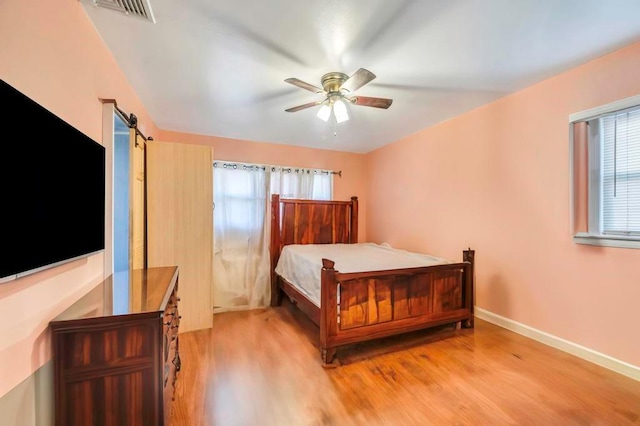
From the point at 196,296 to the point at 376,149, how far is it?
11.7ft

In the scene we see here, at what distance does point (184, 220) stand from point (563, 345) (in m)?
3.75

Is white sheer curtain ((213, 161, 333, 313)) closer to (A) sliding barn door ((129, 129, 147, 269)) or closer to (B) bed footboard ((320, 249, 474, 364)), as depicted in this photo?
(A) sliding barn door ((129, 129, 147, 269))

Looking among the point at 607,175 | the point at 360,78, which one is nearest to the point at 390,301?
the point at 360,78

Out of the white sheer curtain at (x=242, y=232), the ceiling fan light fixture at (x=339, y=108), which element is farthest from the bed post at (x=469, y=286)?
the white sheer curtain at (x=242, y=232)

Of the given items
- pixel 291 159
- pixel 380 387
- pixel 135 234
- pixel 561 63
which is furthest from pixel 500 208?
pixel 135 234

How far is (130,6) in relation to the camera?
1490 mm

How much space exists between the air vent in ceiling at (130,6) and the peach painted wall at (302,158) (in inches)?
97.8

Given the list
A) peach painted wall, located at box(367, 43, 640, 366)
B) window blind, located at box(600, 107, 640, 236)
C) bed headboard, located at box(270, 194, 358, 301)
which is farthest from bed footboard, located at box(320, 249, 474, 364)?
bed headboard, located at box(270, 194, 358, 301)

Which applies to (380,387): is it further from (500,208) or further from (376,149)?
(376,149)

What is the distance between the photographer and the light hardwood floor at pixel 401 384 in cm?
171

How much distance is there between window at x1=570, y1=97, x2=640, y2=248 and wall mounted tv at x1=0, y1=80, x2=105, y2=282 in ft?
11.3

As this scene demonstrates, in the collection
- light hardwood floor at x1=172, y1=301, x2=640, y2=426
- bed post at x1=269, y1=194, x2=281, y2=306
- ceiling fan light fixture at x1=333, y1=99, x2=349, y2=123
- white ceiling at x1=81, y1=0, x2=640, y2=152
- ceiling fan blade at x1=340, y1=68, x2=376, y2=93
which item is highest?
white ceiling at x1=81, y1=0, x2=640, y2=152

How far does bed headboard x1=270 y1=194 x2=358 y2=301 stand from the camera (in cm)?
407

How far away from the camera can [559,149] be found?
246 cm
